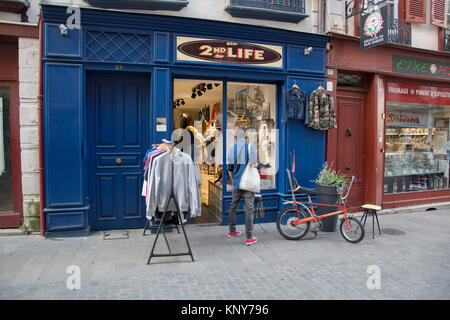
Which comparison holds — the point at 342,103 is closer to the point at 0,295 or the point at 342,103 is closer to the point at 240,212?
the point at 240,212

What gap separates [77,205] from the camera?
20.3 feet

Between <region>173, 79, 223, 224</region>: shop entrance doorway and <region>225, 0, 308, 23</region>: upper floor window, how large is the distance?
1.43 m

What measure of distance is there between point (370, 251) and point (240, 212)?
8.30ft

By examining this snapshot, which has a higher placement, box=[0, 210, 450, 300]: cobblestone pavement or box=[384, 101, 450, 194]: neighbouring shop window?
box=[384, 101, 450, 194]: neighbouring shop window

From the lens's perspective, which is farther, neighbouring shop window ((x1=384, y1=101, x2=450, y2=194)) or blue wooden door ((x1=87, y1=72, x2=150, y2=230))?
neighbouring shop window ((x1=384, y1=101, x2=450, y2=194))

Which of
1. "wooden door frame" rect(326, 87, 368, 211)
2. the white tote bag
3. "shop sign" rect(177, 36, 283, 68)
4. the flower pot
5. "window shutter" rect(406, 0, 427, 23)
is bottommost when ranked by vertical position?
the flower pot

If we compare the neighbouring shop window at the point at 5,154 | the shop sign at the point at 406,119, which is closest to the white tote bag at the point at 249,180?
the neighbouring shop window at the point at 5,154

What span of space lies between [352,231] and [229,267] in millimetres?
2524

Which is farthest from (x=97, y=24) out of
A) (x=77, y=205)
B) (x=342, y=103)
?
(x=342, y=103)

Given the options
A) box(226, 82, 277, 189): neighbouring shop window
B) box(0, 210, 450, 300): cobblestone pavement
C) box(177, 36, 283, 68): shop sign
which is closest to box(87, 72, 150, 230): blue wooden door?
box(0, 210, 450, 300): cobblestone pavement

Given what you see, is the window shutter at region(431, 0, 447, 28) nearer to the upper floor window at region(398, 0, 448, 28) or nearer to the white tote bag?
the upper floor window at region(398, 0, 448, 28)

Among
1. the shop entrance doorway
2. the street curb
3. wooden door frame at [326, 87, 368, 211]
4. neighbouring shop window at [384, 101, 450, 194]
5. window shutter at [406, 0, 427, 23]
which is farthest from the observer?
neighbouring shop window at [384, 101, 450, 194]

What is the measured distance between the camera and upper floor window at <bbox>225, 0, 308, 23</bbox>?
22.9ft

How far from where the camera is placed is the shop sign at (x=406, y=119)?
29.7ft
